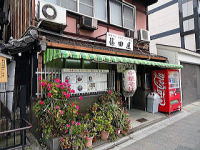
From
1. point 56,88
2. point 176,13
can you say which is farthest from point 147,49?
point 176,13

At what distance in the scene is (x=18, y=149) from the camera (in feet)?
14.2

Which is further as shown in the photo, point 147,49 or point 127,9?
point 147,49

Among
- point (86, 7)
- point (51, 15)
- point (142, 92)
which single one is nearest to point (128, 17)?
point (86, 7)

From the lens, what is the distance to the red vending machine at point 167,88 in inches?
330

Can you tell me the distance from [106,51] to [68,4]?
9.57 feet

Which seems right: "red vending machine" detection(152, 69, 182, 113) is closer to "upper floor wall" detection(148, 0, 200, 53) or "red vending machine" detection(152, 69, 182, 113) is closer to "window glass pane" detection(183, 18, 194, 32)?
"upper floor wall" detection(148, 0, 200, 53)

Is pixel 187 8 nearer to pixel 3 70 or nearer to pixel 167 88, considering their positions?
pixel 167 88

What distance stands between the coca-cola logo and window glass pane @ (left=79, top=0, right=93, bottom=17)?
19.0ft

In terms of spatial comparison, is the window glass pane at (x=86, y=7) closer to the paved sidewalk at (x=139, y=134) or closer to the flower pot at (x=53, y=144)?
the flower pot at (x=53, y=144)

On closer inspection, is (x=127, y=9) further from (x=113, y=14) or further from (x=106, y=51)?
(x=106, y=51)

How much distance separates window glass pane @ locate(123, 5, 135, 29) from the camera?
28.8 feet

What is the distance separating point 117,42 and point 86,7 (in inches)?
97.3

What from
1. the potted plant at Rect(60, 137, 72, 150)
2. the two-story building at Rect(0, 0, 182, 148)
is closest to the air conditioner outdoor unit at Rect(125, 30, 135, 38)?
the two-story building at Rect(0, 0, 182, 148)

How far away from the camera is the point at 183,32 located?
66.9ft
